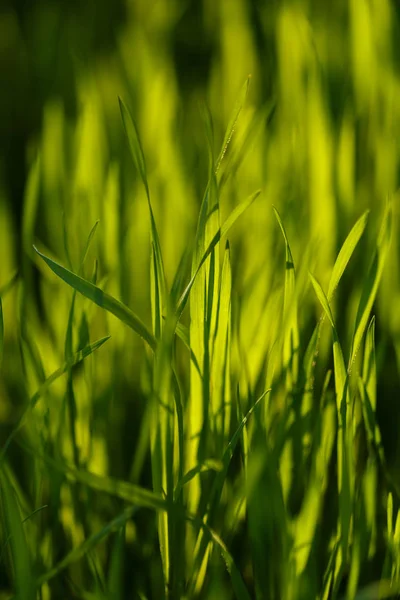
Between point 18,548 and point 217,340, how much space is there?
181 mm

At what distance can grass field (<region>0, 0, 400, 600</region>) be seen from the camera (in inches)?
18.5

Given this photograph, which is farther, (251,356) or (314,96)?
(314,96)

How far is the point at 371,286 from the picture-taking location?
0.50m

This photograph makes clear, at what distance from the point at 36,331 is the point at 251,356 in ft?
0.76

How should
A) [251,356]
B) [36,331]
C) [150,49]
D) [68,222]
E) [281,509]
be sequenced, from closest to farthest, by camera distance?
1. [281,509]
2. [251,356]
3. [36,331]
4. [68,222]
5. [150,49]

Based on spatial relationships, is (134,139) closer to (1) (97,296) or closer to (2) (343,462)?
(1) (97,296)

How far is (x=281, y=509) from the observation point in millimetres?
457

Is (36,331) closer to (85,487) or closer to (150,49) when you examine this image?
(85,487)

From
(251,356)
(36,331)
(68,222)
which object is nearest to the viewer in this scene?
(251,356)

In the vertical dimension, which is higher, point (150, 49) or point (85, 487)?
point (150, 49)

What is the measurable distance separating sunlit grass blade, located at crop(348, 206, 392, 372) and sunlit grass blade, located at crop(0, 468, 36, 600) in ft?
0.73

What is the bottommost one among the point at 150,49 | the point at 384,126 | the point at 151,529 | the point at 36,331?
the point at 151,529

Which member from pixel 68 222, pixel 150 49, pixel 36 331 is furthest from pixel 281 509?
pixel 150 49

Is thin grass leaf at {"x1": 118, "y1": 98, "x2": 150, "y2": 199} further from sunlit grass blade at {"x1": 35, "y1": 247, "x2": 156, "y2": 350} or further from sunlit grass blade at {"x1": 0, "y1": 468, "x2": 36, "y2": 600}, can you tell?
sunlit grass blade at {"x1": 0, "y1": 468, "x2": 36, "y2": 600}
